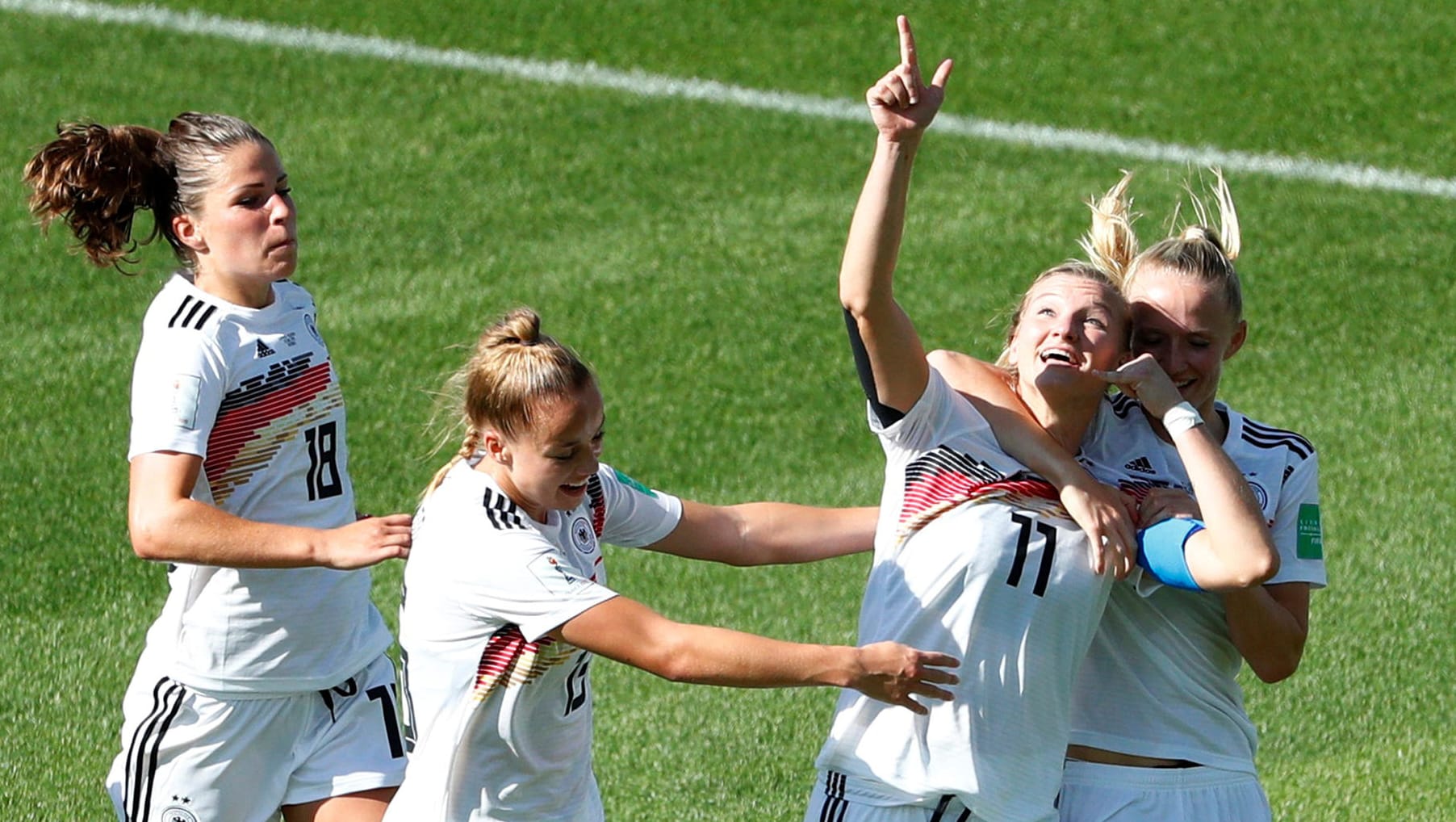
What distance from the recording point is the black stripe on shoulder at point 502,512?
3664mm

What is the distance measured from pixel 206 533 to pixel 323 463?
0.57 metres

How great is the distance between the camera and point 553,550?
12.0 feet

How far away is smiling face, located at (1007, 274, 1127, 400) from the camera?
374 cm

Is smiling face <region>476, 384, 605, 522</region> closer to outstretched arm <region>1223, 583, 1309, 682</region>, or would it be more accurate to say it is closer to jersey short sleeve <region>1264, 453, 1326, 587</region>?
outstretched arm <region>1223, 583, 1309, 682</region>

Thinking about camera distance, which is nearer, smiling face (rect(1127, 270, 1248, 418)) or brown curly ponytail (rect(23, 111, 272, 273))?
smiling face (rect(1127, 270, 1248, 418))

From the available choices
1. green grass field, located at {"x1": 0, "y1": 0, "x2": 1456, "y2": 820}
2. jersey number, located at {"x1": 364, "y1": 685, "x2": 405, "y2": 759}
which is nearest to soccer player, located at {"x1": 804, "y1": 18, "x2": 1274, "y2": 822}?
jersey number, located at {"x1": 364, "y1": 685, "x2": 405, "y2": 759}

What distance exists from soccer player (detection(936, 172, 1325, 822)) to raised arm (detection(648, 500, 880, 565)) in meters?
0.67

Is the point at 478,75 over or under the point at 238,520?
over

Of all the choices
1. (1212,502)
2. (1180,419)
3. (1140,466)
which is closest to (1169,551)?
(1212,502)

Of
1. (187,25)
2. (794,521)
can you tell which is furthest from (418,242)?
(794,521)

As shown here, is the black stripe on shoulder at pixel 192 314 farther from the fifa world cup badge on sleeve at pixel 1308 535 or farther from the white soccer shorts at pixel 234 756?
the fifa world cup badge on sleeve at pixel 1308 535

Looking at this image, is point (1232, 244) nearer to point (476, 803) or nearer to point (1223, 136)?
point (476, 803)

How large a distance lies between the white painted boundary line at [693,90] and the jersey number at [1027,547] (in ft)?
28.3

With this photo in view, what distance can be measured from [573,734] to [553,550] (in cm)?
47
